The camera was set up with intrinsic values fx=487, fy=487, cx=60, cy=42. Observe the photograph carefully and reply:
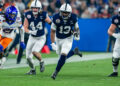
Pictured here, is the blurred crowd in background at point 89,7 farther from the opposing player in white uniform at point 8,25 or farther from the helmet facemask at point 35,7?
the helmet facemask at point 35,7

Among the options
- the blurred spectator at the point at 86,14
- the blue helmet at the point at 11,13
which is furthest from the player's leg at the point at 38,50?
the blurred spectator at the point at 86,14

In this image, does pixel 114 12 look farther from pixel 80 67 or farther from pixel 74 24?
pixel 74 24

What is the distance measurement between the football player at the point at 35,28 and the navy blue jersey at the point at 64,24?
1.04m

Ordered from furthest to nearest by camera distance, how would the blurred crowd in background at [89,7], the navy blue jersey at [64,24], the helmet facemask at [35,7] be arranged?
the blurred crowd in background at [89,7], the helmet facemask at [35,7], the navy blue jersey at [64,24]

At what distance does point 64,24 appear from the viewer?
12.3 metres

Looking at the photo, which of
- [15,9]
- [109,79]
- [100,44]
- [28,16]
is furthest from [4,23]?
[100,44]

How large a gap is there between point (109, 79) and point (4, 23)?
4.42m

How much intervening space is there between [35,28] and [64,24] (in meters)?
1.39

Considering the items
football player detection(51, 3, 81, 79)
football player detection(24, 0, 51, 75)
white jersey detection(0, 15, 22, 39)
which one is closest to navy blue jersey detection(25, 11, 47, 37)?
football player detection(24, 0, 51, 75)

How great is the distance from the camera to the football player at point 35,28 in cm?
1324

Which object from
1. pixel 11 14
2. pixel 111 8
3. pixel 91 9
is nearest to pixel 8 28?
pixel 11 14

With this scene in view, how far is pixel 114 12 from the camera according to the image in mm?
23984

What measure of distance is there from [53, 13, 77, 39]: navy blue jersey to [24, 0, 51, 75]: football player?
1.04 meters

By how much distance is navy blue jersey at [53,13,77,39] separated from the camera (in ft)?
40.0
